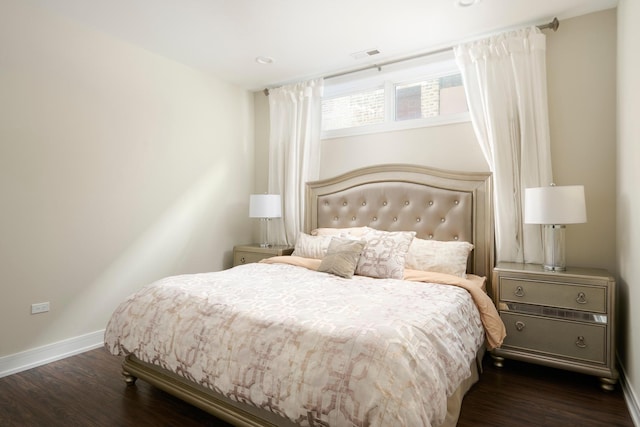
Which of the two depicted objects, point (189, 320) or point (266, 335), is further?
point (189, 320)

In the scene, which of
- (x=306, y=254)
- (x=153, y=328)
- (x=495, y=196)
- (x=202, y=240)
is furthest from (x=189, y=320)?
(x=495, y=196)

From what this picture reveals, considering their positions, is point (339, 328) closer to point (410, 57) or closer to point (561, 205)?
point (561, 205)

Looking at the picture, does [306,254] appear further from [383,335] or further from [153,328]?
[383,335]

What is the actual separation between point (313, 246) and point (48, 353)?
2.28m

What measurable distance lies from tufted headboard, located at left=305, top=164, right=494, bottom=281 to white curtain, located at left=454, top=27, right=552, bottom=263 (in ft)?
0.47

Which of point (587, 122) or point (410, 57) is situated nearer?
point (587, 122)

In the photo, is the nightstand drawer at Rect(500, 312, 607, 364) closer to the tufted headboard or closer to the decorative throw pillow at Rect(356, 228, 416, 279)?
the tufted headboard

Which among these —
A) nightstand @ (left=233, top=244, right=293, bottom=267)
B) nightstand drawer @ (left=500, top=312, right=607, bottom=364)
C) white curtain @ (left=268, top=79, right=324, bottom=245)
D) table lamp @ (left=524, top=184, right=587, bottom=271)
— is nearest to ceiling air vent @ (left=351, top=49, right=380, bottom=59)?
white curtain @ (left=268, top=79, right=324, bottom=245)

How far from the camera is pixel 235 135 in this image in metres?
4.53

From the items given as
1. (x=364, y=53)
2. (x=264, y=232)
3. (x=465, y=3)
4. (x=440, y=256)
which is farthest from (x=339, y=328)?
(x=264, y=232)

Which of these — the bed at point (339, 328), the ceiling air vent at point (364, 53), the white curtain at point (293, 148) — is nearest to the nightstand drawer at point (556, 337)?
the bed at point (339, 328)

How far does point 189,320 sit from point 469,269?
7.63 feet

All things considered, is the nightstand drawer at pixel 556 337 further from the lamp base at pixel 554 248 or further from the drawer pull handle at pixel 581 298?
the lamp base at pixel 554 248

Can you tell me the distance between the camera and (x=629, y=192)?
2.30 meters
